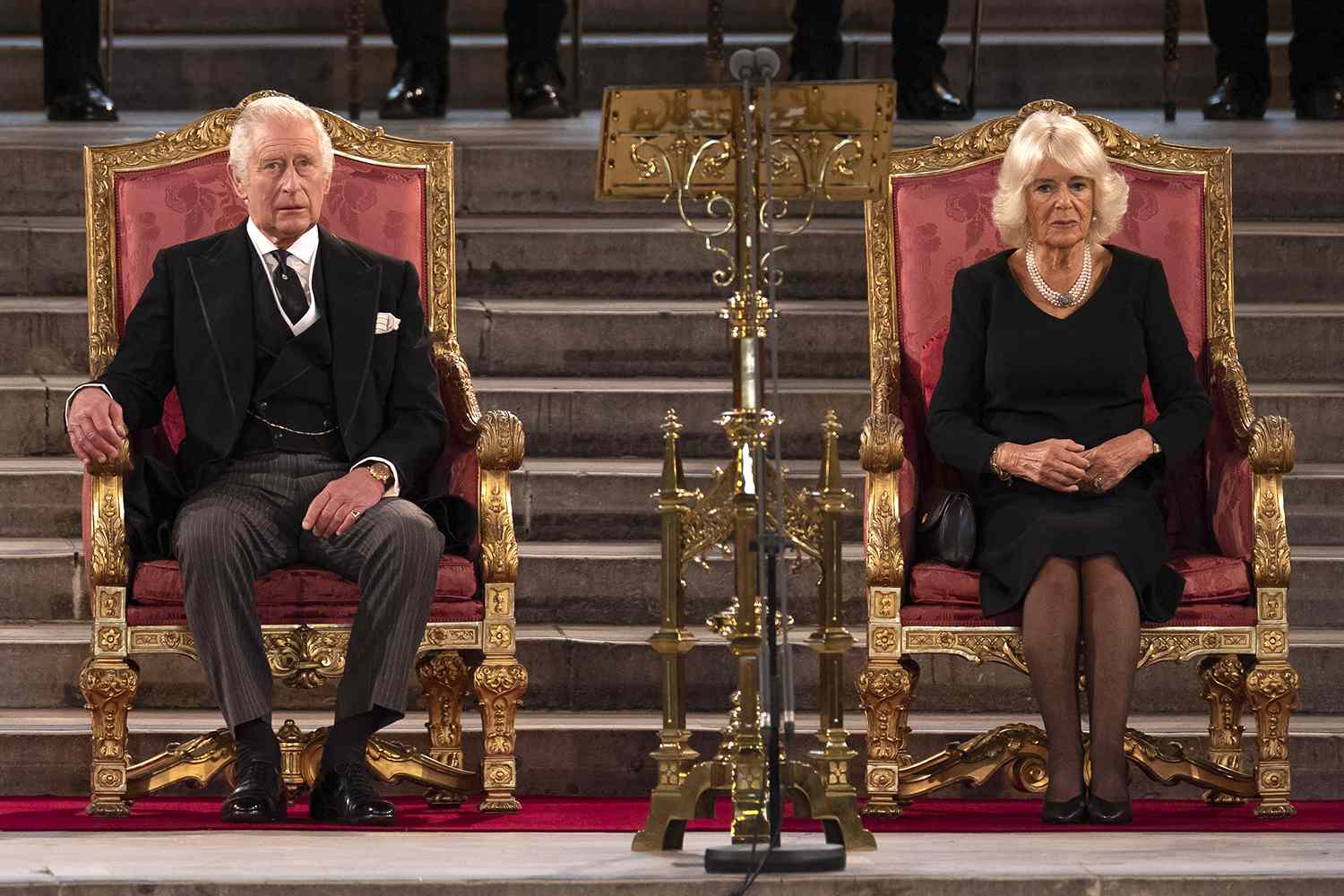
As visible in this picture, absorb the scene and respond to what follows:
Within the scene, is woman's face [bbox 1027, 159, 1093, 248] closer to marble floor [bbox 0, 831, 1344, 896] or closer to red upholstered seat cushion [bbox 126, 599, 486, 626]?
marble floor [bbox 0, 831, 1344, 896]

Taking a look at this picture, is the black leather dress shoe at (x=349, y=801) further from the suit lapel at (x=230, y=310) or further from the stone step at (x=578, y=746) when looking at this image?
the suit lapel at (x=230, y=310)

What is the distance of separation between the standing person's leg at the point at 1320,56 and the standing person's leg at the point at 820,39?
1427 mm

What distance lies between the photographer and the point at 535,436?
5.76 metres

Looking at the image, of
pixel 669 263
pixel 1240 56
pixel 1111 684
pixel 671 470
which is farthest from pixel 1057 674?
pixel 1240 56

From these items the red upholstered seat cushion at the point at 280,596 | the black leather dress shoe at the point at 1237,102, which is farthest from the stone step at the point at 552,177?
the red upholstered seat cushion at the point at 280,596

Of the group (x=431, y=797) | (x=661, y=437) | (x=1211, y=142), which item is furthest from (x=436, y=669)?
(x=1211, y=142)

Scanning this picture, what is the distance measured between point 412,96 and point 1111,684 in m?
3.86

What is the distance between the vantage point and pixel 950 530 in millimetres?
4457

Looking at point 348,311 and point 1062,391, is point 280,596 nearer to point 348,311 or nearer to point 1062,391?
point 348,311

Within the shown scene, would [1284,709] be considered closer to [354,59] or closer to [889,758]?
[889,758]

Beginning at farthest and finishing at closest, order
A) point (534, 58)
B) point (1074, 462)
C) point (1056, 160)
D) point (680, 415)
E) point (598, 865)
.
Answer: point (534, 58) < point (680, 415) < point (1056, 160) < point (1074, 462) < point (598, 865)

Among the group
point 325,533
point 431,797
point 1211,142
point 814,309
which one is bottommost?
point 431,797

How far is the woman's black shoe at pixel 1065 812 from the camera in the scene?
427cm

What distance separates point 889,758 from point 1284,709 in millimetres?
742
